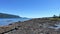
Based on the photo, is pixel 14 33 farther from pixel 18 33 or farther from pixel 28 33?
pixel 28 33

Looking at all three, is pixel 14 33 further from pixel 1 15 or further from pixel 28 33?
pixel 1 15

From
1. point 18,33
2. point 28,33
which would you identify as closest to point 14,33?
point 18,33

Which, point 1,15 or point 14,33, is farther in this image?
point 1,15

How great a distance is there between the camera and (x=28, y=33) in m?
12.0

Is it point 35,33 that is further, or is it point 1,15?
point 1,15

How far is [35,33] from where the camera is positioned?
12.0m

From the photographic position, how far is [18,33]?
39.8ft

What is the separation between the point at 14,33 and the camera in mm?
12133

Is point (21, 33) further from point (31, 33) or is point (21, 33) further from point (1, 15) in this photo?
point (1, 15)

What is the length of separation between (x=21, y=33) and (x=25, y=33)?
43 centimetres

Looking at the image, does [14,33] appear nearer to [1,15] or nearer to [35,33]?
[35,33]

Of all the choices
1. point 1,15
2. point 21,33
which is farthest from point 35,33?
point 1,15

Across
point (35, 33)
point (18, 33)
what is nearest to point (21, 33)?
point (18, 33)

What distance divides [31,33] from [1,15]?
183 m
